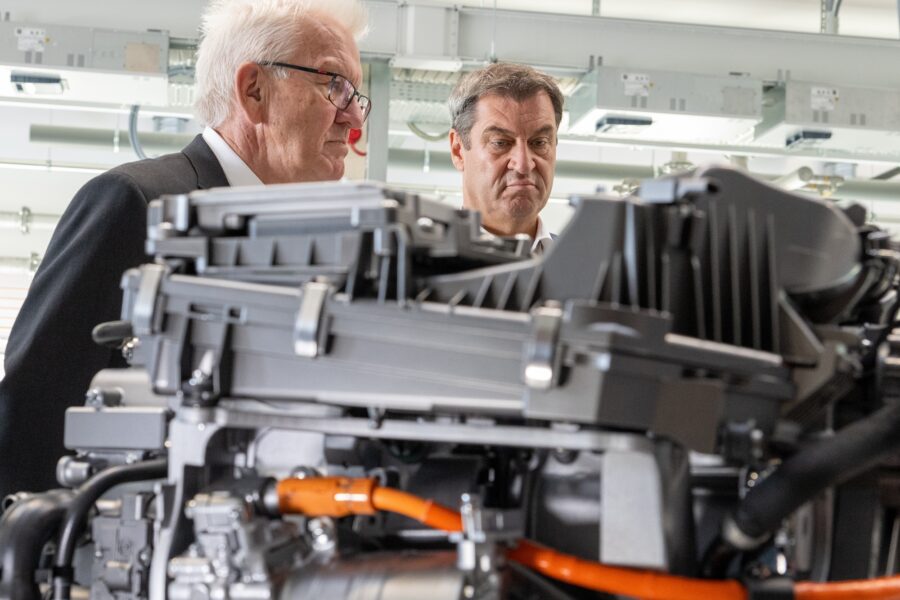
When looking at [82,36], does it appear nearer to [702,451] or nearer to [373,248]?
[373,248]

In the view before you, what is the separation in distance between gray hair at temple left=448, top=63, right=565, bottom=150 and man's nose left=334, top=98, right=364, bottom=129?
31.0 inches

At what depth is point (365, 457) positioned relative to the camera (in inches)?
50.3

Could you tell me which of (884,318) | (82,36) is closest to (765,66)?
(82,36)

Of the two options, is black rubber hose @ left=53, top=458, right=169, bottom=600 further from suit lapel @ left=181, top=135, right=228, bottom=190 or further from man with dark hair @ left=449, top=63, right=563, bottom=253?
man with dark hair @ left=449, top=63, right=563, bottom=253

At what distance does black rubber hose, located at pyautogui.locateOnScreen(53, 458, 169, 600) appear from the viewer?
4.52 ft

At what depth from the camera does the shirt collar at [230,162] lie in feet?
Result: 8.20

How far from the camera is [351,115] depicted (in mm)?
2605

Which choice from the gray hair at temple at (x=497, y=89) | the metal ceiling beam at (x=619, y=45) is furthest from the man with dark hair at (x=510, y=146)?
the metal ceiling beam at (x=619, y=45)

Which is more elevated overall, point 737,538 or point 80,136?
point 80,136

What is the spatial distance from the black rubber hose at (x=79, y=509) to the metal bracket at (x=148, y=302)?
24 centimetres

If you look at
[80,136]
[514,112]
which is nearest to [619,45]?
[514,112]

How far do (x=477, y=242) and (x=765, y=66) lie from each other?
3.75 metres

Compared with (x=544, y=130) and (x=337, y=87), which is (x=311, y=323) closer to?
(x=337, y=87)

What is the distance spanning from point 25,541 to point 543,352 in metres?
0.76
